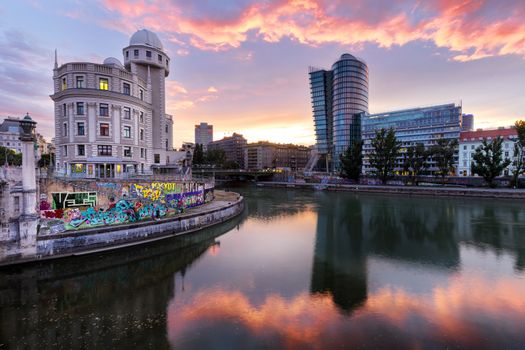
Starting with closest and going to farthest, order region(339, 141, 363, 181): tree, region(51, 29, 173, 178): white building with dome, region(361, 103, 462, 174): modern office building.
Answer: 1. region(51, 29, 173, 178): white building with dome
2. region(339, 141, 363, 181): tree
3. region(361, 103, 462, 174): modern office building

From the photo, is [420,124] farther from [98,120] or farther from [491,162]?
[98,120]

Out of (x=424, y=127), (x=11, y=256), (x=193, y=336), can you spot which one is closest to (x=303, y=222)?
(x=193, y=336)

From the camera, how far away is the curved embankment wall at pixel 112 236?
21.2 meters

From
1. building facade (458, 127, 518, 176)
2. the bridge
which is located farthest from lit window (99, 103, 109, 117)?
building facade (458, 127, 518, 176)

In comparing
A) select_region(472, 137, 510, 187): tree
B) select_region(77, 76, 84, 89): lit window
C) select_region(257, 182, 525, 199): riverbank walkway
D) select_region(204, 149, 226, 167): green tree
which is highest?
select_region(77, 76, 84, 89): lit window

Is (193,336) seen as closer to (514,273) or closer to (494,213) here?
(514,273)

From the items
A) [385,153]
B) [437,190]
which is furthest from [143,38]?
[437,190]

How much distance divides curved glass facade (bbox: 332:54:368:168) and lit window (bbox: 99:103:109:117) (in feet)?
428

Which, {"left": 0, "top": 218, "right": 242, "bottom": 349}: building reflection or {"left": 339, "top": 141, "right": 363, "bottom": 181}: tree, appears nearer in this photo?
{"left": 0, "top": 218, "right": 242, "bottom": 349}: building reflection

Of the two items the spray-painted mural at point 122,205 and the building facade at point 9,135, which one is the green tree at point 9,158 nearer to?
the building facade at point 9,135

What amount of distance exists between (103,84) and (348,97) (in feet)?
439

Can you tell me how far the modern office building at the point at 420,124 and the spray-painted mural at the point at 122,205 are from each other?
97454mm

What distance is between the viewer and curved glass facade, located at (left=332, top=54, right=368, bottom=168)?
149 m

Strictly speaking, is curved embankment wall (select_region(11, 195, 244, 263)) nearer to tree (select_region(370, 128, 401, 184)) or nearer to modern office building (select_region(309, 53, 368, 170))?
tree (select_region(370, 128, 401, 184))
